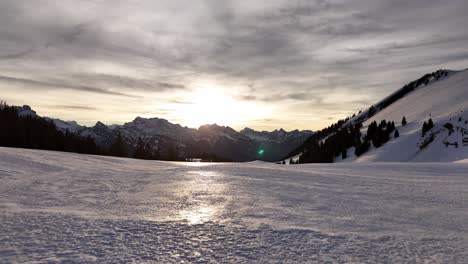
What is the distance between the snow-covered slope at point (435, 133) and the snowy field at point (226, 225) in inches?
3707

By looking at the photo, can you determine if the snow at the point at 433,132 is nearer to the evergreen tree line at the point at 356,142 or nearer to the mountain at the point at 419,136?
the mountain at the point at 419,136

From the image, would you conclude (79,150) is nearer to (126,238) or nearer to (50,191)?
(50,191)

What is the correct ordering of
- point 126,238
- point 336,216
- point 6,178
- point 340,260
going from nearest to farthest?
point 340,260 < point 126,238 < point 336,216 < point 6,178

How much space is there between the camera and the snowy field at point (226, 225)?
4.74 meters

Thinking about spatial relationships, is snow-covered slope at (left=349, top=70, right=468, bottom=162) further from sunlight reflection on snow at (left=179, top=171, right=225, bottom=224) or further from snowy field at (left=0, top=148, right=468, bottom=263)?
sunlight reflection on snow at (left=179, top=171, right=225, bottom=224)

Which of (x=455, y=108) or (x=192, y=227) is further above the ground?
(x=455, y=108)

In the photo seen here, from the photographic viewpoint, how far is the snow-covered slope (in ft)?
317

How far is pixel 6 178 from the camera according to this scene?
11.1 m

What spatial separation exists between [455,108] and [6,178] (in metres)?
156

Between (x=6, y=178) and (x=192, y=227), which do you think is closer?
(x=192, y=227)

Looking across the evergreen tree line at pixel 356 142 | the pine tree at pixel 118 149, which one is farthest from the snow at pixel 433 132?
the pine tree at pixel 118 149

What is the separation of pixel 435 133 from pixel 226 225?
124 m

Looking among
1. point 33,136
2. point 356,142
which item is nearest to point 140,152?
point 33,136

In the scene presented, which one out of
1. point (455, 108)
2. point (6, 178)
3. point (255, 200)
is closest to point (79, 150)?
point (6, 178)
